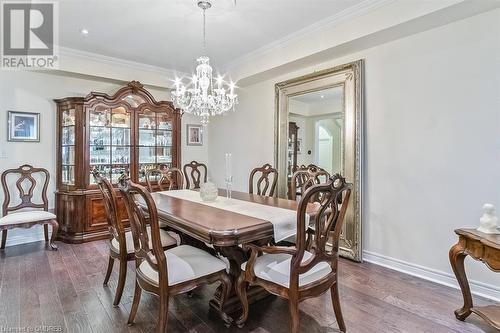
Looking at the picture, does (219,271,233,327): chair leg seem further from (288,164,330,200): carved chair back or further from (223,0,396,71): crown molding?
(223,0,396,71): crown molding

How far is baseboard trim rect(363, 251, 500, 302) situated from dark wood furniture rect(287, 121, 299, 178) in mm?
1419

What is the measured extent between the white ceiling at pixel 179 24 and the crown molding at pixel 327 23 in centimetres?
5

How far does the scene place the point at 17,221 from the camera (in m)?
3.29

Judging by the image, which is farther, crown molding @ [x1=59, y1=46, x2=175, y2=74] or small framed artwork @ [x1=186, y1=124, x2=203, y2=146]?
small framed artwork @ [x1=186, y1=124, x2=203, y2=146]

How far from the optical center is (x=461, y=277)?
2027mm

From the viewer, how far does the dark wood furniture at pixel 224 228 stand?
5.41 feet

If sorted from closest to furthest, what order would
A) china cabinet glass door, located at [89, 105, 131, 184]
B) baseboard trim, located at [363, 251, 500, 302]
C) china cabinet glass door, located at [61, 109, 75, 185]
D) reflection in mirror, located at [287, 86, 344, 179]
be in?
baseboard trim, located at [363, 251, 500, 302], reflection in mirror, located at [287, 86, 344, 179], china cabinet glass door, located at [61, 109, 75, 185], china cabinet glass door, located at [89, 105, 131, 184]

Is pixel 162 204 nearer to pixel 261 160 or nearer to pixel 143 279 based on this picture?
pixel 143 279

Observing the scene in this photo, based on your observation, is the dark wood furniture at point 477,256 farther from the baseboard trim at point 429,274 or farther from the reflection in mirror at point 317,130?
the reflection in mirror at point 317,130

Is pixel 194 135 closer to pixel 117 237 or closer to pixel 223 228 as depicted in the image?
pixel 117 237

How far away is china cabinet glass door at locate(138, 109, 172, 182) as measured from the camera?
14.6ft

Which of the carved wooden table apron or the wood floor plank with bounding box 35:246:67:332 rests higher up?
the carved wooden table apron

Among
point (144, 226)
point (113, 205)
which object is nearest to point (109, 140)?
point (113, 205)

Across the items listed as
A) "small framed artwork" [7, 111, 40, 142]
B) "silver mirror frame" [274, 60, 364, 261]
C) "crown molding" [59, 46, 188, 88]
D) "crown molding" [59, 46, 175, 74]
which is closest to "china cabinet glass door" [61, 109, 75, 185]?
"small framed artwork" [7, 111, 40, 142]
